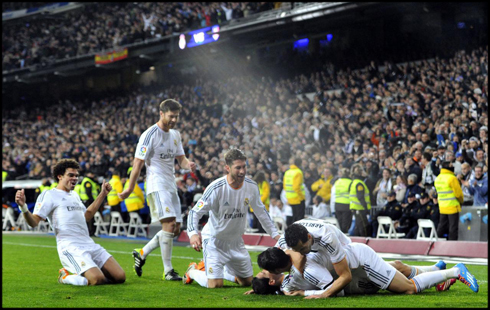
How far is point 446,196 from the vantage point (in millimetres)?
14344

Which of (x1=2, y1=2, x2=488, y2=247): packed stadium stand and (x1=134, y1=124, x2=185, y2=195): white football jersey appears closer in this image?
(x1=134, y1=124, x2=185, y2=195): white football jersey

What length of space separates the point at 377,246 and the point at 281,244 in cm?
845

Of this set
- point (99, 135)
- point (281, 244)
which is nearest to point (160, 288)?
point (281, 244)

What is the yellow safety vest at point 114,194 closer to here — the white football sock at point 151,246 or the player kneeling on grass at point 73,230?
the white football sock at point 151,246

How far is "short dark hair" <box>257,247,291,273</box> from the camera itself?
6.89 meters

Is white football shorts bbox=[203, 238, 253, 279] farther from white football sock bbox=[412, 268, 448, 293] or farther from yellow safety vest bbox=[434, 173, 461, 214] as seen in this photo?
yellow safety vest bbox=[434, 173, 461, 214]

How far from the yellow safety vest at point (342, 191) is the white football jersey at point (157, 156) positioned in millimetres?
7608

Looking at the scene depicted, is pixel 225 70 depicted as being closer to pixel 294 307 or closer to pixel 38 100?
pixel 38 100

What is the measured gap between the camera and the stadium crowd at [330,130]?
55.8ft

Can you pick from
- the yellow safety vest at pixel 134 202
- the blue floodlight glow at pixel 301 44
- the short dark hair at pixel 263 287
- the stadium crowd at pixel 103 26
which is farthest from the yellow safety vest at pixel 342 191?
the blue floodlight glow at pixel 301 44

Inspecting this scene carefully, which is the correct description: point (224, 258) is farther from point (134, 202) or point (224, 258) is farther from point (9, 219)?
point (9, 219)

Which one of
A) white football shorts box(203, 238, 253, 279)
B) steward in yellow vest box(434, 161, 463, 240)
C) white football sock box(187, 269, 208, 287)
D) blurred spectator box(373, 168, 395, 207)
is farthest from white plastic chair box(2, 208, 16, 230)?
white football shorts box(203, 238, 253, 279)

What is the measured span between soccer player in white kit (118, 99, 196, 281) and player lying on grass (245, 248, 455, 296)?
7.11 ft

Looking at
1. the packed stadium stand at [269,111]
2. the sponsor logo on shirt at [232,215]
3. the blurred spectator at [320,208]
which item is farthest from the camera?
the packed stadium stand at [269,111]
